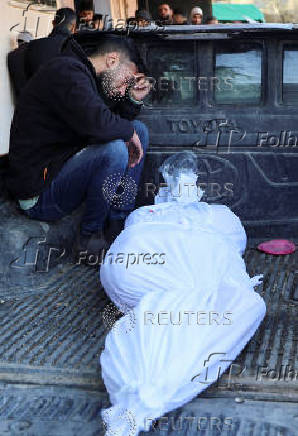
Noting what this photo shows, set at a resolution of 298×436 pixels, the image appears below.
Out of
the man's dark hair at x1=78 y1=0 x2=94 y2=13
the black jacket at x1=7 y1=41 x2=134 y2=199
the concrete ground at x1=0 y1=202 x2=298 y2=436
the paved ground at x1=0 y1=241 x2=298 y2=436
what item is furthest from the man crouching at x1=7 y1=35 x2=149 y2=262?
the man's dark hair at x1=78 y1=0 x2=94 y2=13

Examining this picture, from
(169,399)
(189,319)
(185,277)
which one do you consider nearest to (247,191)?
(185,277)

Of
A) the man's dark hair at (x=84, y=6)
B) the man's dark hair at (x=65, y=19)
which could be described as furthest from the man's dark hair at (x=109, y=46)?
the man's dark hair at (x=84, y=6)

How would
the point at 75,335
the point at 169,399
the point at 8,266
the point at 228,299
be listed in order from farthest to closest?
the point at 8,266 < the point at 75,335 < the point at 228,299 < the point at 169,399

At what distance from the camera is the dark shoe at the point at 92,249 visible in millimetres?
3773

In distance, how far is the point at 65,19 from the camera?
4.57 m

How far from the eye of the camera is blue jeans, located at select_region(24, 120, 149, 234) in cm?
367

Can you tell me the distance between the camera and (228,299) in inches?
104

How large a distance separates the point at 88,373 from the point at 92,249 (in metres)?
1.28

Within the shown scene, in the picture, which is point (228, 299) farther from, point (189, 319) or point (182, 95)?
point (182, 95)

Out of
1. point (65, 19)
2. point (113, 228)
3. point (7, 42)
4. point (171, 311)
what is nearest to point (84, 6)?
point (65, 19)

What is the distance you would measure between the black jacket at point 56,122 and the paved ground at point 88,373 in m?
0.65

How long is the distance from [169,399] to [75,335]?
2.66 ft

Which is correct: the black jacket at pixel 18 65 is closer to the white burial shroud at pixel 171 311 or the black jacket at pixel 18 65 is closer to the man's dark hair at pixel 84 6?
the white burial shroud at pixel 171 311

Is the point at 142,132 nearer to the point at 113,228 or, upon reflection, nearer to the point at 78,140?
the point at 78,140
